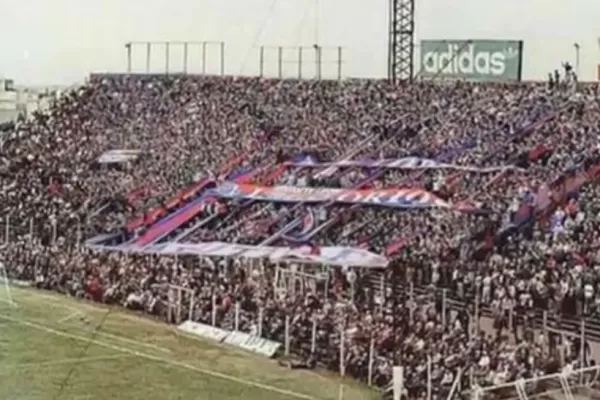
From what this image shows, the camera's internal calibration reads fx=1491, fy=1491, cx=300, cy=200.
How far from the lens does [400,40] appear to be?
4109 centimetres

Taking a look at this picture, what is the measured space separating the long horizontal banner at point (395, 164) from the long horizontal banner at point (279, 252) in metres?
4.09

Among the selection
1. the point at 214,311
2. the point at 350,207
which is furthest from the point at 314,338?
the point at 350,207

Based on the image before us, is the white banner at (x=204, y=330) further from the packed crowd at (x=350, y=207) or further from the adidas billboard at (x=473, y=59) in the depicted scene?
the adidas billboard at (x=473, y=59)

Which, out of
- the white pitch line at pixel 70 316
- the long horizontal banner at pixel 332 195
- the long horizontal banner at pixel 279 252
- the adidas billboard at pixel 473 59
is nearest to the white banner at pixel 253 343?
the long horizontal banner at pixel 279 252

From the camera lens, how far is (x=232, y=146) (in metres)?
38.1

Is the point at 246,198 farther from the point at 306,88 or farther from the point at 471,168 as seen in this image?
the point at 306,88

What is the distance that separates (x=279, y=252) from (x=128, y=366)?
4434mm

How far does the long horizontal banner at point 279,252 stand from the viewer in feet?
85.3

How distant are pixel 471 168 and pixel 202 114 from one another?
13621 millimetres

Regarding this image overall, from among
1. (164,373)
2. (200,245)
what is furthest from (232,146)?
(164,373)

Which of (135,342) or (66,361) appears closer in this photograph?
(66,361)

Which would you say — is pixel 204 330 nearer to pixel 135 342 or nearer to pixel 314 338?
pixel 135 342

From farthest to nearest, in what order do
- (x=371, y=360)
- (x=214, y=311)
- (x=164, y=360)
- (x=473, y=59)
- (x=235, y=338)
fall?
(x=473, y=59), (x=214, y=311), (x=235, y=338), (x=164, y=360), (x=371, y=360)

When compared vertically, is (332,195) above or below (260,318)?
above
